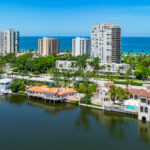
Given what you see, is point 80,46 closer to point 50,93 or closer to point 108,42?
point 108,42

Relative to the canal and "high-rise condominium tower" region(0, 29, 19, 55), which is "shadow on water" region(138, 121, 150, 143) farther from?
"high-rise condominium tower" region(0, 29, 19, 55)

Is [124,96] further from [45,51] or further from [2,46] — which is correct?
[2,46]

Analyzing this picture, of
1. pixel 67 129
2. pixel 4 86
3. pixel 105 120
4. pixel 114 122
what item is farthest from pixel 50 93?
pixel 114 122

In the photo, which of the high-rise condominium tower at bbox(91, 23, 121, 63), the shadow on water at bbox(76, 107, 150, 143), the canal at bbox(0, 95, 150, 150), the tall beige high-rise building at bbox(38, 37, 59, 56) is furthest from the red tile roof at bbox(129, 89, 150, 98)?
the tall beige high-rise building at bbox(38, 37, 59, 56)

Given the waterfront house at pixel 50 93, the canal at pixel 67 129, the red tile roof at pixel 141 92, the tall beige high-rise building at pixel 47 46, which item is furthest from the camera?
the tall beige high-rise building at pixel 47 46

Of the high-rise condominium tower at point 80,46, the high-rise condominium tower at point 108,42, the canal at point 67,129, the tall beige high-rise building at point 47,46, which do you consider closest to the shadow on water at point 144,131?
the canal at point 67,129

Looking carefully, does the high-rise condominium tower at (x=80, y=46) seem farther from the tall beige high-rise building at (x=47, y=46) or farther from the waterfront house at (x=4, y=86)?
the waterfront house at (x=4, y=86)
